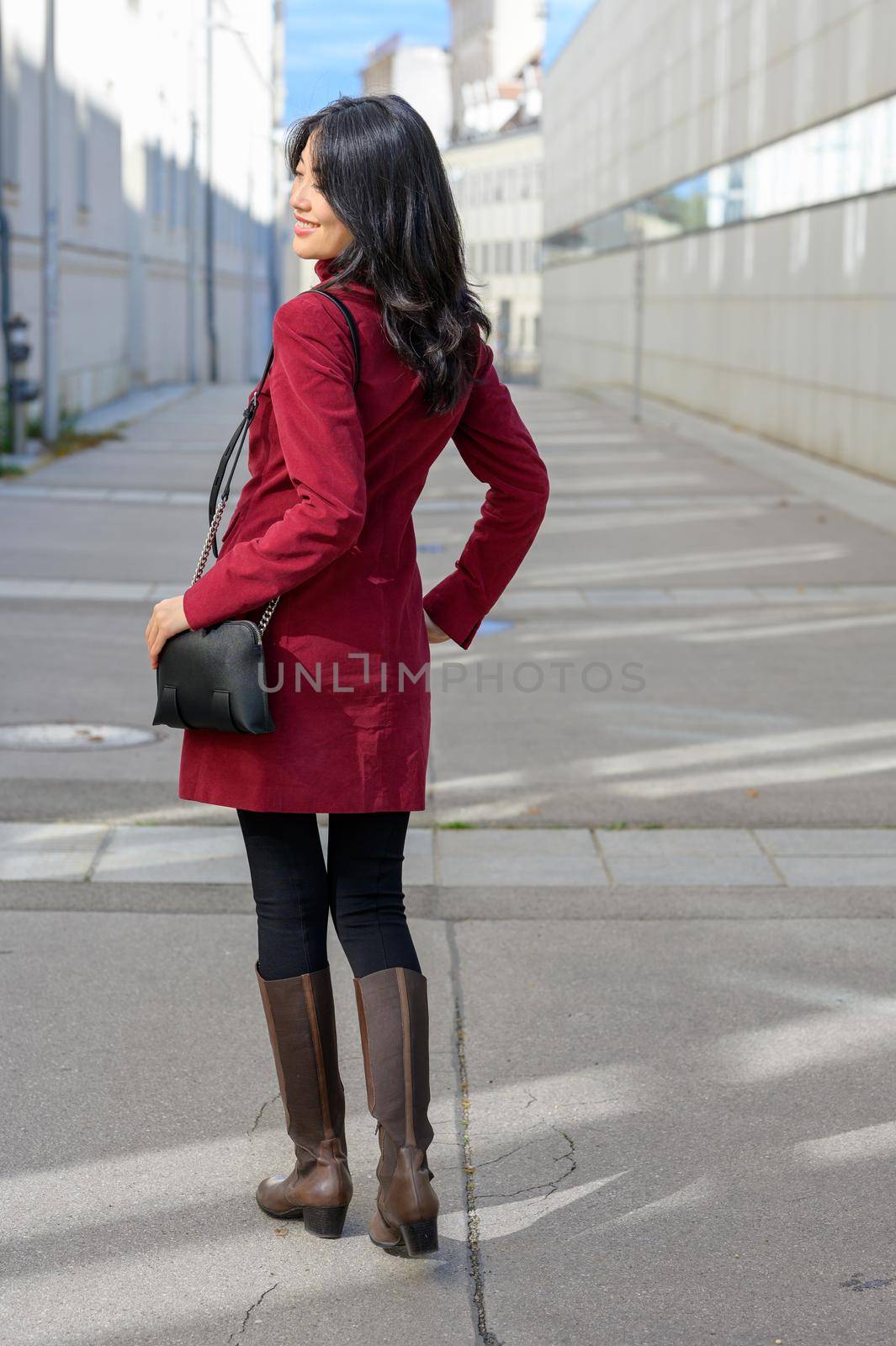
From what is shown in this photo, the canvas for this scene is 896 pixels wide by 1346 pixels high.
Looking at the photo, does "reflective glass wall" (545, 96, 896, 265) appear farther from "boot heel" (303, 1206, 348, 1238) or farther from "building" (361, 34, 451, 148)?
"building" (361, 34, 451, 148)

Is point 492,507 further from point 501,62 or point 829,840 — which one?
point 501,62

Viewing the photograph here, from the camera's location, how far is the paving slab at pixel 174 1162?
2.83 meters

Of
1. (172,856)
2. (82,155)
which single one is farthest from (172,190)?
(172,856)

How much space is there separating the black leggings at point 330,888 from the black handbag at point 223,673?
207 millimetres

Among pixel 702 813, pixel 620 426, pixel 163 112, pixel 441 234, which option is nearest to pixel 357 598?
pixel 441 234

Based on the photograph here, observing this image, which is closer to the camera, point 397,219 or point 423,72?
point 397,219

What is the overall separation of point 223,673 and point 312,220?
0.73 metres

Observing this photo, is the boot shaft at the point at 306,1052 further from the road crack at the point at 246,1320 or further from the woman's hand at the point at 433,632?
the woman's hand at the point at 433,632

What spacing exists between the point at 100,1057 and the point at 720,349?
27.2 m

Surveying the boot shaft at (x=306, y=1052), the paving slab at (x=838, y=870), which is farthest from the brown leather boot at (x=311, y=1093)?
the paving slab at (x=838, y=870)

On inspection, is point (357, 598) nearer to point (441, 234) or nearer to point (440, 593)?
point (440, 593)

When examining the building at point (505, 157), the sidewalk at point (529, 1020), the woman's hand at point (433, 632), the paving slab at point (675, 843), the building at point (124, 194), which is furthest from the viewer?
the building at point (505, 157)

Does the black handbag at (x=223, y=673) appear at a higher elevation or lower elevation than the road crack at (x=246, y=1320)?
higher

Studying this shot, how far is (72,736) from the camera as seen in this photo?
7051mm
